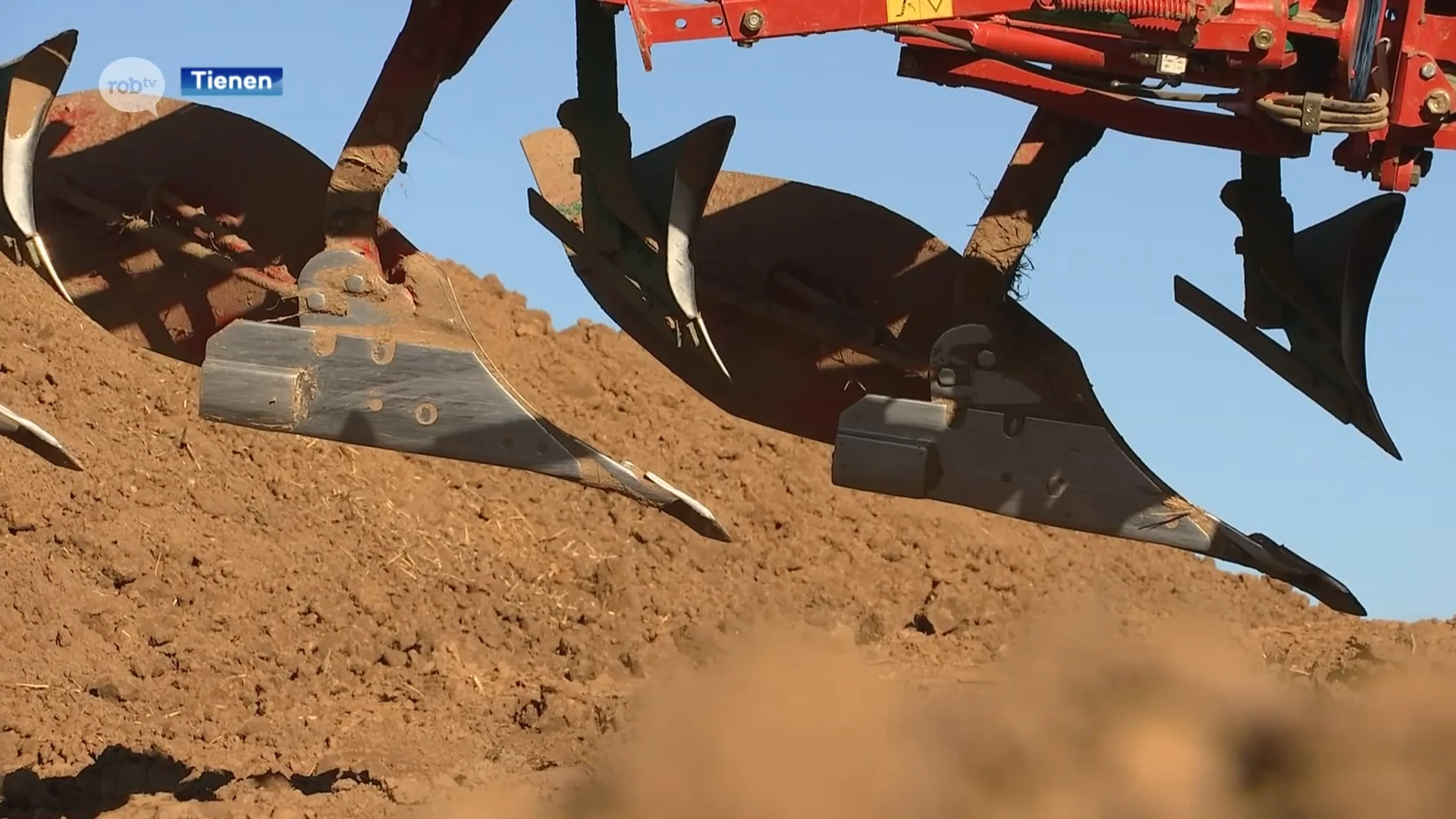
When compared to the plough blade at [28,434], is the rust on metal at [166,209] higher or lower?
higher

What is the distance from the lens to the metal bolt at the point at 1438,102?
4932 mm

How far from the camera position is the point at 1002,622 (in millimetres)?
11375

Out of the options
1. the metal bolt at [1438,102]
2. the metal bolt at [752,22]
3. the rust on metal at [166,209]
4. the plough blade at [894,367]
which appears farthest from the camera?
the rust on metal at [166,209]

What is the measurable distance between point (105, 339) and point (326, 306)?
7949 mm

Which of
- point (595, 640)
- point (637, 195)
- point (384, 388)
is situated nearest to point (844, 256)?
point (637, 195)

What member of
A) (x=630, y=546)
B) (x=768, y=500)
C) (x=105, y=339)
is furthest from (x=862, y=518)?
(x=105, y=339)

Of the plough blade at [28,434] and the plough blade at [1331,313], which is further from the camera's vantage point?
the plough blade at [1331,313]

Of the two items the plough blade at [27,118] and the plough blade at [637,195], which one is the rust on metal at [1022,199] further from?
the plough blade at [27,118]

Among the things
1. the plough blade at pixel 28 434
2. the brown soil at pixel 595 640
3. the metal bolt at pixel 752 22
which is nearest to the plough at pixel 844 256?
the metal bolt at pixel 752 22

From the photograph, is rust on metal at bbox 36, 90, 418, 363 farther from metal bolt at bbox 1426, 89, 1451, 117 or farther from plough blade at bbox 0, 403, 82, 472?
metal bolt at bbox 1426, 89, 1451, 117

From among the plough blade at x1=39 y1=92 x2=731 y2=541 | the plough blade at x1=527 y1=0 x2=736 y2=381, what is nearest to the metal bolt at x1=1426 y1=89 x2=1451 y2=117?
the plough blade at x1=527 y1=0 x2=736 y2=381

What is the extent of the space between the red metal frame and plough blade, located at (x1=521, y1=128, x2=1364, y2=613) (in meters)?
0.77

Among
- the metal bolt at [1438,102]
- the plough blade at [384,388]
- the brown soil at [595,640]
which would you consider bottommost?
the brown soil at [595,640]

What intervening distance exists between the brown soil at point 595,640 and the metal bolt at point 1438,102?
1.84 m
